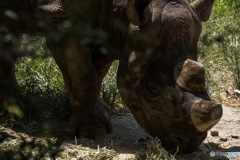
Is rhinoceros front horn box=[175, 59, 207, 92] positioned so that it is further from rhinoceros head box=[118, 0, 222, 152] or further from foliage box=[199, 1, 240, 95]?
foliage box=[199, 1, 240, 95]

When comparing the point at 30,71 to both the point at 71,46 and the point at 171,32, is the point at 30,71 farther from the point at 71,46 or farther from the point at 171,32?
the point at 171,32

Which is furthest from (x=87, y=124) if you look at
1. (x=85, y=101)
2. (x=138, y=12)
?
(x=138, y=12)

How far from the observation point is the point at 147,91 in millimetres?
3840

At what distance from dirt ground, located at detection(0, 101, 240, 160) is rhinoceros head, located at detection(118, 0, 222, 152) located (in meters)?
0.27

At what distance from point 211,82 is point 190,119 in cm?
292

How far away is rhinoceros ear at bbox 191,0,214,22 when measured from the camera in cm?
426

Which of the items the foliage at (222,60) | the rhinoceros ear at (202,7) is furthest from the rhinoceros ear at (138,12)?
the foliage at (222,60)

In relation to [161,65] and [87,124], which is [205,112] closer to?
[161,65]

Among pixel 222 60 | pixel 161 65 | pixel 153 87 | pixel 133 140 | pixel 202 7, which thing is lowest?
pixel 133 140

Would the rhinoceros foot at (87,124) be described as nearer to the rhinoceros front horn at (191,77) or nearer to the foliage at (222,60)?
the rhinoceros front horn at (191,77)

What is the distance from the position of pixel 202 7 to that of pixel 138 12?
651 millimetres

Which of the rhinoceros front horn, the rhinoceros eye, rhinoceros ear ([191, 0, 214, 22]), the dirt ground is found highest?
rhinoceros ear ([191, 0, 214, 22])

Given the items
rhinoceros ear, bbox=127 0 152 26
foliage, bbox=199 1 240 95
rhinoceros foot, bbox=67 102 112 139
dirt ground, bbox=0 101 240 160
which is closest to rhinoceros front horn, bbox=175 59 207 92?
rhinoceros ear, bbox=127 0 152 26

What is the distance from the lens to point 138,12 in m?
3.84
